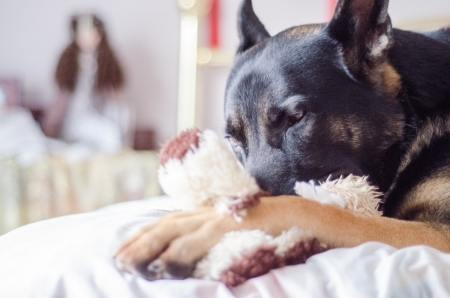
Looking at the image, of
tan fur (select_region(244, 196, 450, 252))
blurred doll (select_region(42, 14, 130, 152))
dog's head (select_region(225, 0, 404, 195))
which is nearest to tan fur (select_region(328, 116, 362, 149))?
dog's head (select_region(225, 0, 404, 195))

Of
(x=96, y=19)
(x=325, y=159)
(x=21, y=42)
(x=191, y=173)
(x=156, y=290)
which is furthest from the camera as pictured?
(x=21, y=42)

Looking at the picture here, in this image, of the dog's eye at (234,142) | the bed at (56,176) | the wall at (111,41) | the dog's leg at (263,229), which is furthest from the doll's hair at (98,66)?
the dog's leg at (263,229)

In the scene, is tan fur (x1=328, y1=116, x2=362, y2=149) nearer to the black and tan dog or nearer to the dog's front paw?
the black and tan dog

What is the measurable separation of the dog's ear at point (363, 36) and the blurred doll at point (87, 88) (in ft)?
8.10

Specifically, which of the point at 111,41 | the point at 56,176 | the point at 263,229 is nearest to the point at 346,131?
the point at 263,229

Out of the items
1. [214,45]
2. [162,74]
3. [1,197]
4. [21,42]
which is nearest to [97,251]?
[1,197]

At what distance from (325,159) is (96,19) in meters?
2.96

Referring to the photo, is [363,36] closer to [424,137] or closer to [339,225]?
[424,137]

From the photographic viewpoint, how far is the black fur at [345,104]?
96 centimetres

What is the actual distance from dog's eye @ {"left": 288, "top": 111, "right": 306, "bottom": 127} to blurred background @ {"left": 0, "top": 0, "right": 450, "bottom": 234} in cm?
158

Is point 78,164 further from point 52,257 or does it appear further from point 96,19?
point 52,257

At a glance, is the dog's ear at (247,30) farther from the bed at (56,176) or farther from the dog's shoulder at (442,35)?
the bed at (56,176)

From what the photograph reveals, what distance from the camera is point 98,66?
3.30 m

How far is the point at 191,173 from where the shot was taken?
2.18 feet
